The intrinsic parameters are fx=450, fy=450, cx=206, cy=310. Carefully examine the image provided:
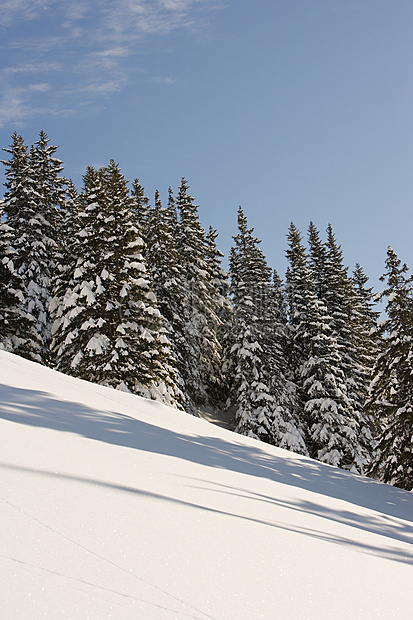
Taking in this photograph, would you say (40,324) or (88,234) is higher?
(88,234)

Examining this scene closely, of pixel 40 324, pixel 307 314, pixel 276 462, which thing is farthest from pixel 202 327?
pixel 276 462

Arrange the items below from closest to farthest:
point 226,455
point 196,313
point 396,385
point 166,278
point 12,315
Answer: point 226,455
point 396,385
point 12,315
point 166,278
point 196,313

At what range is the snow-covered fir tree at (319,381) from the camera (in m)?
27.2

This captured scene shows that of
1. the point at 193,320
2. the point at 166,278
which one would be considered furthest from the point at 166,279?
the point at 193,320

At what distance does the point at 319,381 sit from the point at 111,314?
1539 cm

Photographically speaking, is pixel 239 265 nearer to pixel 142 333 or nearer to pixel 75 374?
pixel 142 333

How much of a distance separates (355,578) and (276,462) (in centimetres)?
651

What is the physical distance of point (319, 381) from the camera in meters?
28.8

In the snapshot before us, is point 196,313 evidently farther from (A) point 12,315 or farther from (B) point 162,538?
(B) point 162,538

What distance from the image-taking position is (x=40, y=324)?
2542 cm

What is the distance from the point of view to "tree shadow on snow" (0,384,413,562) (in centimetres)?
588

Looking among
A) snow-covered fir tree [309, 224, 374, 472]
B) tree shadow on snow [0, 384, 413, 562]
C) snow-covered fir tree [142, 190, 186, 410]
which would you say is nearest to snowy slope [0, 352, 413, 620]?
tree shadow on snow [0, 384, 413, 562]

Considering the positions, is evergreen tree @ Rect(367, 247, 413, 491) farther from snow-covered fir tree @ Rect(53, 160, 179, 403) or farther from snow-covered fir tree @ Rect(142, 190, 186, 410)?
snow-covered fir tree @ Rect(142, 190, 186, 410)

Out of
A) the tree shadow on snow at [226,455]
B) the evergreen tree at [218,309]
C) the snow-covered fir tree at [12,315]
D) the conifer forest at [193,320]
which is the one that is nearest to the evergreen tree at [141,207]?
the conifer forest at [193,320]
